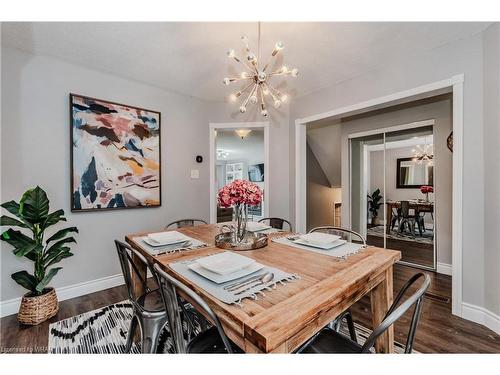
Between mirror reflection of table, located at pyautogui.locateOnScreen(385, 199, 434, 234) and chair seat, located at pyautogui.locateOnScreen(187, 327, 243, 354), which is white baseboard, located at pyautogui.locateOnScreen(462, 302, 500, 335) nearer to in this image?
mirror reflection of table, located at pyautogui.locateOnScreen(385, 199, 434, 234)

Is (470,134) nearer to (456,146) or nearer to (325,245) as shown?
(456,146)

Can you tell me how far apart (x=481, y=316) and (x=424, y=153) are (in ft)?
7.04

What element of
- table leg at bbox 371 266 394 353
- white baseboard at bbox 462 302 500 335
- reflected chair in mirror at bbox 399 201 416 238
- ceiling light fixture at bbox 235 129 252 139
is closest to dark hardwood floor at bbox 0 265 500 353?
white baseboard at bbox 462 302 500 335

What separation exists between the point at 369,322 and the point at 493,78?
7.22ft

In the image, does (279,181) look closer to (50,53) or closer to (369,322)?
(369,322)

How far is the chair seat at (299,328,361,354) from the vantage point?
106 centimetres

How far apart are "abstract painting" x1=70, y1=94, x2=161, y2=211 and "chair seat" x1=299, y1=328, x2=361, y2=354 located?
2.43 metres

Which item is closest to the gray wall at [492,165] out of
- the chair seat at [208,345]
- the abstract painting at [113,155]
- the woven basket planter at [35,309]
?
the chair seat at [208,345]

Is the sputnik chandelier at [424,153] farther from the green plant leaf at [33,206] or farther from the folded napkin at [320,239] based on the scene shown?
the green plant leaf at [33,206]

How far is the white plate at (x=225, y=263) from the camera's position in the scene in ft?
3.56

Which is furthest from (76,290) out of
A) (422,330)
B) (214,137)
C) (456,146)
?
(456,146)

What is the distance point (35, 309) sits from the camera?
1.95m

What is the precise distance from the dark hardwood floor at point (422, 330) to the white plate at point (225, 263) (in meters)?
1.50
